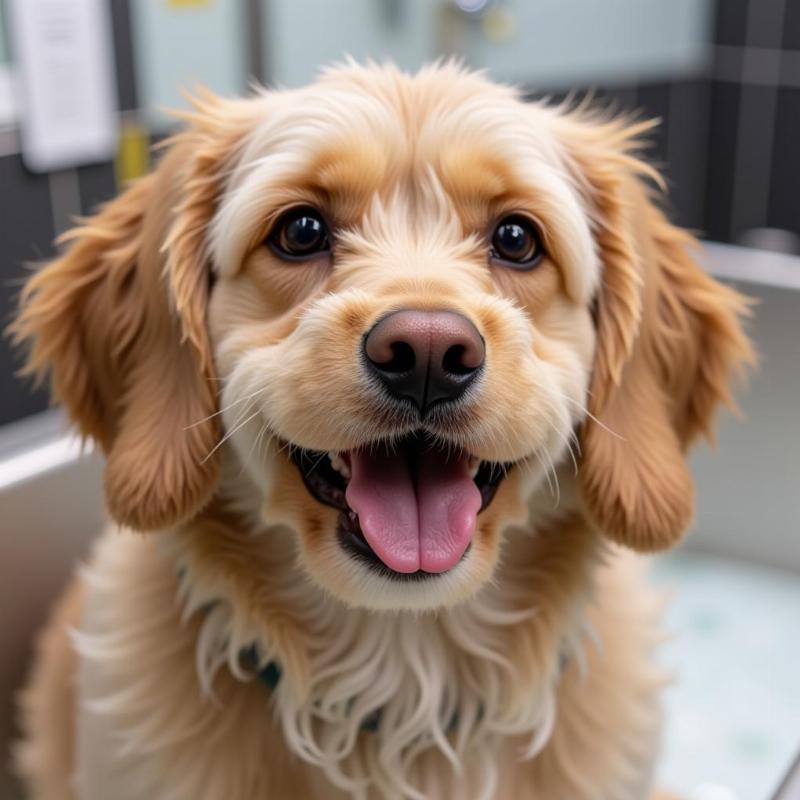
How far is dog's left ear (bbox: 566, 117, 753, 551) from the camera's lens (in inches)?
41.6

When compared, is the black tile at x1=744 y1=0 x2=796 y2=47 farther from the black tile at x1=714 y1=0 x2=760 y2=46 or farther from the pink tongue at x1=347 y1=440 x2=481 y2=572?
the pink tongue at x1=347 y1=440 x2=481 y2=572

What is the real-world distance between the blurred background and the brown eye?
297mm

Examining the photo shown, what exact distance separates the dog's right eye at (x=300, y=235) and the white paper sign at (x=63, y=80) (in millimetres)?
1183

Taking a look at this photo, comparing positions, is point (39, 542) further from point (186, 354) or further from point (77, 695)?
point (186, 354)

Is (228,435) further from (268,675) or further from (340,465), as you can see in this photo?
(268,675)

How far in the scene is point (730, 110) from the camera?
140 inches

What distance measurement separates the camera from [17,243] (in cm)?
207

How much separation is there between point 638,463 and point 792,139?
2754 millimetres

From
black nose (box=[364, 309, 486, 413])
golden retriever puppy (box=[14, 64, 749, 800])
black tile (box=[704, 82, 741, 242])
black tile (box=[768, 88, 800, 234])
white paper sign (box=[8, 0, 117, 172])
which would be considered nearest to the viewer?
black nose (box=[364, 309, 486, 413])

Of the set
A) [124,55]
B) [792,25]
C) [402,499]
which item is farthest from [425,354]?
[792,25]

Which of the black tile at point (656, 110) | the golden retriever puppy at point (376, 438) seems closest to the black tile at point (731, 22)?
the black tile at point (656, 110)

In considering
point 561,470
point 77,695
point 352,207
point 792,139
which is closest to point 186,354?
point 352,207

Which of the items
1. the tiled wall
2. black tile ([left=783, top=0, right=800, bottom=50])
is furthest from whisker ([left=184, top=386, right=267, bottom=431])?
black tile ([left=783, top=0, right=800, bottom=50])

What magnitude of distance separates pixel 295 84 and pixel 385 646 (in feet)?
5.66
